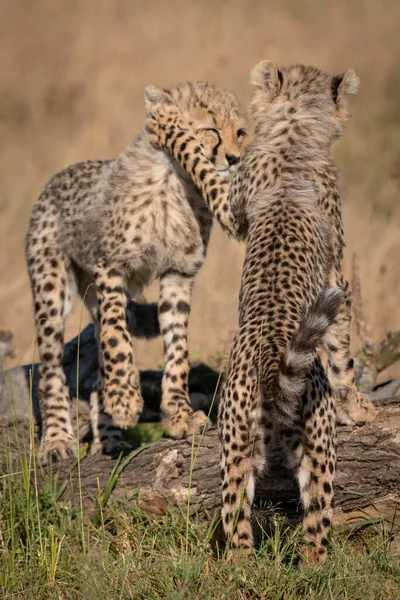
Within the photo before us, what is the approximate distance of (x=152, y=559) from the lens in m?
4.21

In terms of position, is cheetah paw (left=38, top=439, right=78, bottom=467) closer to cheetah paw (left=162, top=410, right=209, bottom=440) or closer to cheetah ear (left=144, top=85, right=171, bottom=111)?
cheetah paw (left=162, top=410, right=209, bottom=440)

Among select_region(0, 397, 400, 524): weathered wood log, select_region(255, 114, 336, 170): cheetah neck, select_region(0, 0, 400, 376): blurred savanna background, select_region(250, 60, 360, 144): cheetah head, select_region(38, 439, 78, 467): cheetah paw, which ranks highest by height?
select_region(0, 0, 400, 376): blurred savanna background

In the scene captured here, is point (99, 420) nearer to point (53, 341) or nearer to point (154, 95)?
point (53, 341)

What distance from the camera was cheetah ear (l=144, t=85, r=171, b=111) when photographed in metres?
5.59

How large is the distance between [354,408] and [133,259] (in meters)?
1.53

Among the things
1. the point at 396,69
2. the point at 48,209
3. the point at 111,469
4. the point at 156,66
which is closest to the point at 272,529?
the point at 111,469

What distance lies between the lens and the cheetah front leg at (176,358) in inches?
205

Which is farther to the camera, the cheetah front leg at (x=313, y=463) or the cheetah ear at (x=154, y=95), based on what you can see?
the cheetah ear at (x=154, y=95)

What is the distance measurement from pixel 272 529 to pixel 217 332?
295cm

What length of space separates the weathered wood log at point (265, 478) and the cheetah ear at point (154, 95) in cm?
178

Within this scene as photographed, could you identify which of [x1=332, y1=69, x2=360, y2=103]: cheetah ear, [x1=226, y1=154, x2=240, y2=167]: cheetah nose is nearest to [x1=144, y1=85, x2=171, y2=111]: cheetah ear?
[x1=226, y1=154, x2=240, y2=167]: cheetah nose

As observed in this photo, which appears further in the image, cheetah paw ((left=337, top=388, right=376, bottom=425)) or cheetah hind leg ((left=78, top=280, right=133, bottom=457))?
cheetah hind leg ((left=78, top=280, right=133, bottom=457))

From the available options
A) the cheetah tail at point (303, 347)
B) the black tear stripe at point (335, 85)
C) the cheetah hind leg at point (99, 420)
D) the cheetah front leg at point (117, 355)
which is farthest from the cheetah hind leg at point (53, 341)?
the cheetah tail at point (303, 347)

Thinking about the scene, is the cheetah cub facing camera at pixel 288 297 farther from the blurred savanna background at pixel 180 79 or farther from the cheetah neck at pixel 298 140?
the blurred savanna background at pixel 180 79
